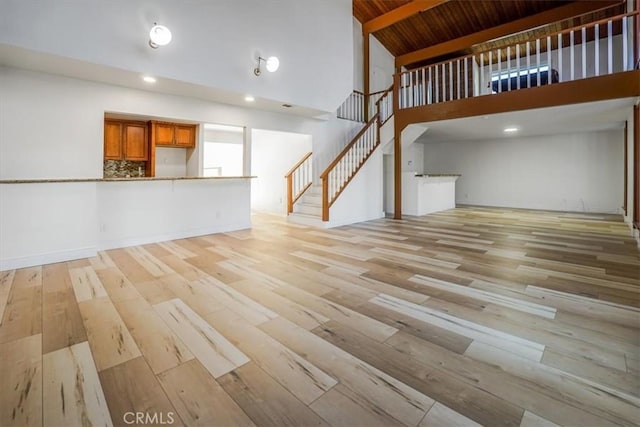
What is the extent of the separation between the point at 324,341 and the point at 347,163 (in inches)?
207

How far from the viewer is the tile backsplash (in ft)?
18.3

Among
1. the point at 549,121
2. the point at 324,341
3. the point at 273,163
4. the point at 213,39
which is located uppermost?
the point at 213,39

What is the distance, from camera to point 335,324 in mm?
2145

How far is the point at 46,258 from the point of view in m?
3.66

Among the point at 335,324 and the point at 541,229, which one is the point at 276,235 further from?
the point at 541,229

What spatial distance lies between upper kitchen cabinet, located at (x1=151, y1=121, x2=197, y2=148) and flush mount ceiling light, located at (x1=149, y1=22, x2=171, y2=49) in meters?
1.97

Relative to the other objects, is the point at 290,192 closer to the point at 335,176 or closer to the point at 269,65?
the point at 335,176

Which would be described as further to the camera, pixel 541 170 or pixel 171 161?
pixel 541 170

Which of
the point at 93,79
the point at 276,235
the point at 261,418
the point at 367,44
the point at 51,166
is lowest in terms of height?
the point at 261,418

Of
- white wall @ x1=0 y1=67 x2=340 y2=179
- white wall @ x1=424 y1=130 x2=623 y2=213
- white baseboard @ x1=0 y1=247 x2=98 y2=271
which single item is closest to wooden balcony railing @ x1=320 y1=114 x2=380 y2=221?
white wall @ x1=0 y1=67 x2=340 y2=179

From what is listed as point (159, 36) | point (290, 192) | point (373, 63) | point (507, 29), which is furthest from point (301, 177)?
point (507, 29)

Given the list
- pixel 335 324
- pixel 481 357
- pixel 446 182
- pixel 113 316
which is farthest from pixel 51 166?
pixel 446 182

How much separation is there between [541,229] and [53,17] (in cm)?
771

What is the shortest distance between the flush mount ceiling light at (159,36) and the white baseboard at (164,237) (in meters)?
2.69
